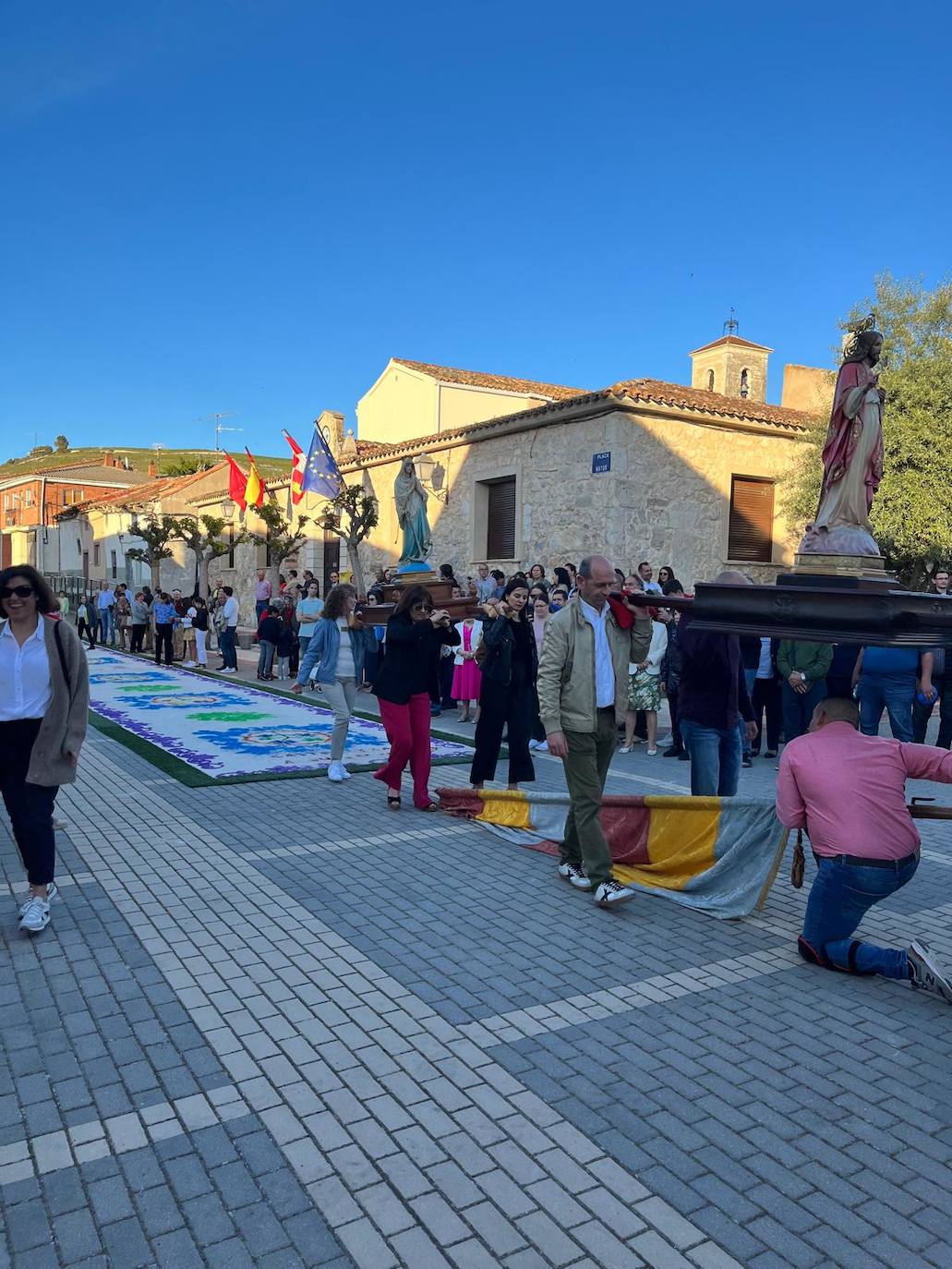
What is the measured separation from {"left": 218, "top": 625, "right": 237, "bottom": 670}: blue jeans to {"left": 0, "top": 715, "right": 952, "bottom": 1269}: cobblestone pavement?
13501 millimetres

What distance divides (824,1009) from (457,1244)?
2.09 m

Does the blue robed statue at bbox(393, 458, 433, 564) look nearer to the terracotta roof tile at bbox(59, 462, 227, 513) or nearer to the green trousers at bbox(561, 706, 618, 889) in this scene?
the green trousers at bbox(561, 706, 618, 889)

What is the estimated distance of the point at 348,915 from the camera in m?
4.96

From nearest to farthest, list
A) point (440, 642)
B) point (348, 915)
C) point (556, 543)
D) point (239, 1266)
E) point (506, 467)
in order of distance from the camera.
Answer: point (239, 1266) → point (348, 915) → point (440, 642) → point (556, 543) → point (506, 467)

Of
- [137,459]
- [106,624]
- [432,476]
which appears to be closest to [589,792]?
[432,476]

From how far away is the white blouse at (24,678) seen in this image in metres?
4.59

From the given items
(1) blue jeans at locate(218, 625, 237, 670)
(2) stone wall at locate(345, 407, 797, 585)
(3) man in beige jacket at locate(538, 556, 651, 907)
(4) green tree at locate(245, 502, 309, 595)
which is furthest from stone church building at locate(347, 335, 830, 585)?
(3) man in beige jacket at locate(538, 556, 651, 907)

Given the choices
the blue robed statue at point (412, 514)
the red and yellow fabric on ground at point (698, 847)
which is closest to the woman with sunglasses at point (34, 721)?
the red and yellow fabric on ground at point (698, 847)

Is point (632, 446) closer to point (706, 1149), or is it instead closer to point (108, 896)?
point (108, 896)

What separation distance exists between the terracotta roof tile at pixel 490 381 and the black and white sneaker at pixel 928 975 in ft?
79.9

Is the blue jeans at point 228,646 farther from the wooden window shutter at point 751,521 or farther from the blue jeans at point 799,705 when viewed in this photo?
the blue jeans at point 799,705

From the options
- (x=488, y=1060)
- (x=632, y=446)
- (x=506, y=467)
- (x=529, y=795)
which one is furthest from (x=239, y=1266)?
(x=506, y=467)

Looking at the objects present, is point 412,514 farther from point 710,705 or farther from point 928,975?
point 928,975

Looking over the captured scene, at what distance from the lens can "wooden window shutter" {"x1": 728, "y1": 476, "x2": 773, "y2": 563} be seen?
1988 cm
